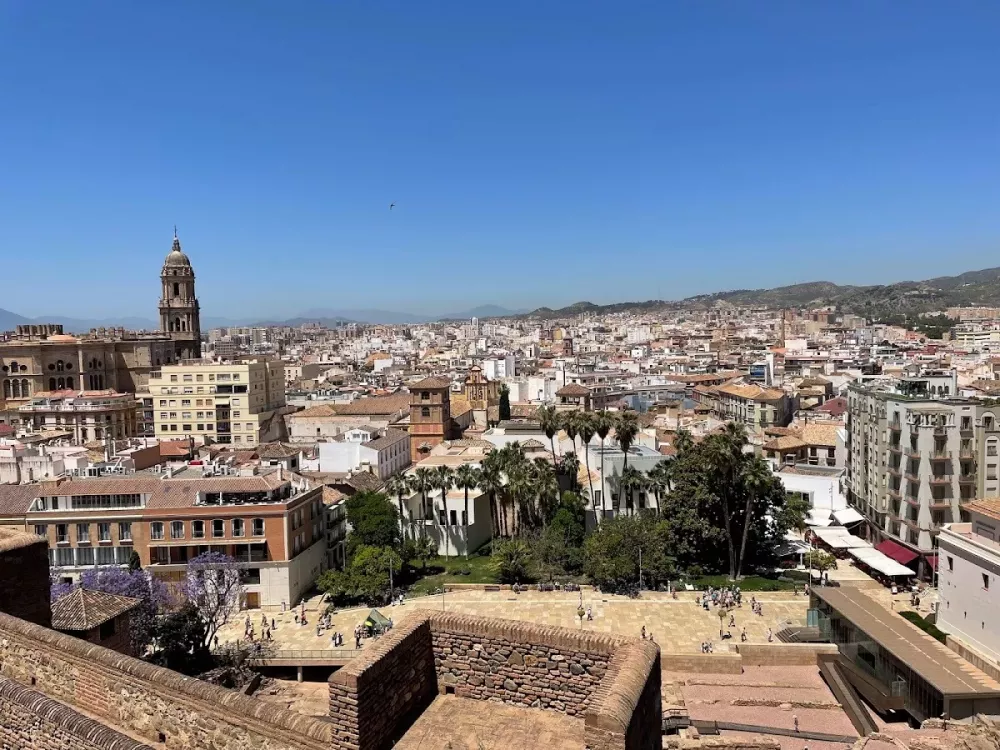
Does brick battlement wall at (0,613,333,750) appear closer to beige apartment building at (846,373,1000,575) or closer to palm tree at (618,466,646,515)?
palm tree at (618,466,646,515)

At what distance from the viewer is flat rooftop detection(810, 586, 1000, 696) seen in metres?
19.5

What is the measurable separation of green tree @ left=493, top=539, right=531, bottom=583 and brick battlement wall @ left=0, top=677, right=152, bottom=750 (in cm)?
2642

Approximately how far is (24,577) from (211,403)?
2351 inches

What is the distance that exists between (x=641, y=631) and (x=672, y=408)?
51881 millimetres

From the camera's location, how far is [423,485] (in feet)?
130

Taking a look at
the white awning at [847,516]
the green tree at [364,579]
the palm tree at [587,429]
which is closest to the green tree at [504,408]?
the palm tree at [587,429]

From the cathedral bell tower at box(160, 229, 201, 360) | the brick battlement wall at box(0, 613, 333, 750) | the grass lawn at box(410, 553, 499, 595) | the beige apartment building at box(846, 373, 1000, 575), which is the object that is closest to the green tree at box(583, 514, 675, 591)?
the grass lawn at box(410, 553, 499, 595)

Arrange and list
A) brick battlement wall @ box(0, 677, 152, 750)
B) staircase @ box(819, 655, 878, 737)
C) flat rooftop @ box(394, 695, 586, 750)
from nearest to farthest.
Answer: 1. flat rooftop @ box(394, 695, 586, 750)
2. brick battlement wall @ box(0, 677, 152, 750)
3. staircase @ box(819, 655, 878, 737)

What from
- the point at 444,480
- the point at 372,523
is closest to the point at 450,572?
the point at 372,523

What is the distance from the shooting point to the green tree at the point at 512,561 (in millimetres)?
34031

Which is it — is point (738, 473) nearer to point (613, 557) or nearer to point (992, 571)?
point (613, 557)

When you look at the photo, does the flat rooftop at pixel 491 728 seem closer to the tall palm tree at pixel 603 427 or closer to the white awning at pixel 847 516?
the tall palm tree at pixel 603 427

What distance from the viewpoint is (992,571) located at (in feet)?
76.4

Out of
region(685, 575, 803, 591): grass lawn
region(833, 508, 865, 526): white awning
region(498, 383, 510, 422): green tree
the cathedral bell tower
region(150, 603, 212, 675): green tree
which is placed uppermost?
Answer: the cathedral bell tower
